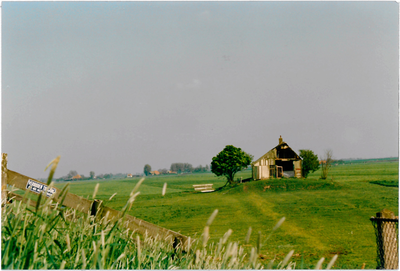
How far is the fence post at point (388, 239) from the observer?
5.34m

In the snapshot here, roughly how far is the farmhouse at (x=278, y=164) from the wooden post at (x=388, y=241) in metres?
31.8

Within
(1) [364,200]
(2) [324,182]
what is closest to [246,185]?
(2) [324,182]

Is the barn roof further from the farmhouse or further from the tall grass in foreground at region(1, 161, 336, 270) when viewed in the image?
the tall grass in foreground at region(1, 161, 336, 270)

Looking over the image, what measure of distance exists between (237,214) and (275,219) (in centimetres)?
275

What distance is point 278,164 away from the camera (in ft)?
125

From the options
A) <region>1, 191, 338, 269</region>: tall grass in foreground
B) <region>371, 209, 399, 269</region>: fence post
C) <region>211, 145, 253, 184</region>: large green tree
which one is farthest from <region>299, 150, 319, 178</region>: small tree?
<region>1, 191, 338, 269</region>: tall grass in foreground

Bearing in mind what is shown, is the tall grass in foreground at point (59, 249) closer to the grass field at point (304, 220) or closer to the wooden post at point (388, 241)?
the grass field at point (304, 220)

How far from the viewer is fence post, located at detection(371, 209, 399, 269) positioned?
5.34 metres

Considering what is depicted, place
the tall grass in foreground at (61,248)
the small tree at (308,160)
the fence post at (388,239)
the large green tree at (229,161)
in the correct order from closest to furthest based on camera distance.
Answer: the tall grass in foreground at (61,248)
the fence post at (388,239)
the small tree at (308,160)
the large green tree at (229,161)

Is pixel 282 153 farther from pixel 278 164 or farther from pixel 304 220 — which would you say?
pixel 304 220

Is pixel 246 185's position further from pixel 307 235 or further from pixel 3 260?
pixel 3 260

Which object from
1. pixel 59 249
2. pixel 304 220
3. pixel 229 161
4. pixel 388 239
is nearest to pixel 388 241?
pixel 388 239

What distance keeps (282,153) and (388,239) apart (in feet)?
109

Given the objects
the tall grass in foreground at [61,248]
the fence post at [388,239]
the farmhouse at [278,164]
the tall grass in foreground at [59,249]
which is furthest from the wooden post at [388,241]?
the farmhouse at [278,164]
